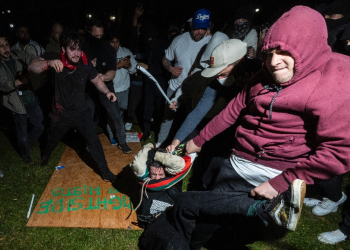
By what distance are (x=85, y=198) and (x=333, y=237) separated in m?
3.56

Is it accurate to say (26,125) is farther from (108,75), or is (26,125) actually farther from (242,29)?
(242,29)

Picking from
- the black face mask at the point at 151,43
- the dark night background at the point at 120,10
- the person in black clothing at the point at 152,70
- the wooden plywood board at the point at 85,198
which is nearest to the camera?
the wooden plywood board at the point at 85,198

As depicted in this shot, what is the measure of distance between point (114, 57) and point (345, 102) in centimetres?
373

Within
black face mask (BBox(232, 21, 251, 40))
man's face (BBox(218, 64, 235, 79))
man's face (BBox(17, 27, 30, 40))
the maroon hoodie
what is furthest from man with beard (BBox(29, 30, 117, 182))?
man's face (BBox(17, 27, 30, 40))

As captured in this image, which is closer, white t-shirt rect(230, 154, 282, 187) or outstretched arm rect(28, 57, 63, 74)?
white t-shirt rect(230, 154, 282, 187)

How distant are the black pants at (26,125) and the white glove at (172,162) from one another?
2.96 m

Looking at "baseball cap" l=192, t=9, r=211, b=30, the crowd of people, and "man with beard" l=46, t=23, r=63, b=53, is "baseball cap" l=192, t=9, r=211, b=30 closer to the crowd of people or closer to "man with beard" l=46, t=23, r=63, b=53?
the crowd of people

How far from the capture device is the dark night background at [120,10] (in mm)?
8595

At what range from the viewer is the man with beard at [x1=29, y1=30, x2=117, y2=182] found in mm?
2666

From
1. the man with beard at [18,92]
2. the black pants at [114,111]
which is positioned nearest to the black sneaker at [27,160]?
the man with beard at [18,92]

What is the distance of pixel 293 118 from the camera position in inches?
52.3

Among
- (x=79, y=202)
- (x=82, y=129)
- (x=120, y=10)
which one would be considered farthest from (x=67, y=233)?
(x=120, y=10)

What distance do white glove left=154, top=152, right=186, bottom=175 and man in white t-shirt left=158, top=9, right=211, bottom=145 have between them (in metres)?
2.07

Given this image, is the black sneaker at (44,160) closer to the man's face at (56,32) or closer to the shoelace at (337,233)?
the man's face at (56,32)
